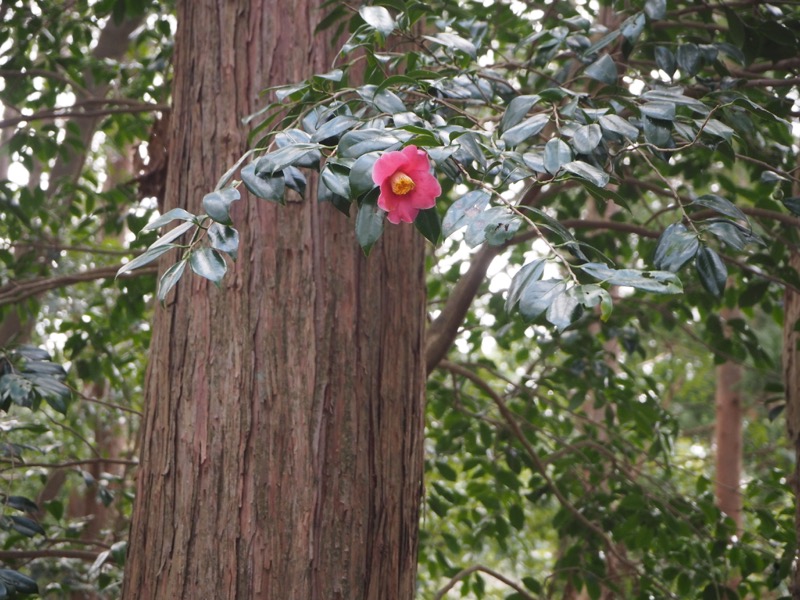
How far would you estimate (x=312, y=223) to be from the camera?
174 centimetres

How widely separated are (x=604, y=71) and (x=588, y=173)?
551mm

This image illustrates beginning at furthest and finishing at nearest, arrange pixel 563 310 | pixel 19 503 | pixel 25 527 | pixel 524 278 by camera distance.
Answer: pixel 19 503 < pixel 25 527 < pixel 524 278 < pixel 563 310

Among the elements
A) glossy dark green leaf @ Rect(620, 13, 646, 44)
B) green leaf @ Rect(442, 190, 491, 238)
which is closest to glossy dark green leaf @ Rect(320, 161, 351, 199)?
green leaf @ Rect(442, 190, 491, 238)

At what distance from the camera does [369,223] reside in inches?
44.1

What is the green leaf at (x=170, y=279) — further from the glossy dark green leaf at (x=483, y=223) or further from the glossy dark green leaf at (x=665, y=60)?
the glossy dark green leaf at (x=665, y=60)

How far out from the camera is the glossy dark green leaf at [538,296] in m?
0.97

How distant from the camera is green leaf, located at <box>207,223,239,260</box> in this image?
3.71 ft

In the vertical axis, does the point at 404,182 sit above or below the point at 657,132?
below

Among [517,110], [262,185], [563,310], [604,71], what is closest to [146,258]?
[262,185]

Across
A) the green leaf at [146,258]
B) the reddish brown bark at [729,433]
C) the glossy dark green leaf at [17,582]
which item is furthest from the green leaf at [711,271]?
the reddish brown bark at [729,433]

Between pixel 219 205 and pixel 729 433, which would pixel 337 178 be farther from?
pixel 729 433

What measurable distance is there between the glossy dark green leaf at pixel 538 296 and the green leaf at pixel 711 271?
340 millimetres

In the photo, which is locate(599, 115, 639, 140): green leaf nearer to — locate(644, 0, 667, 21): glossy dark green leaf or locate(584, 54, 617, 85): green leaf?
locate(584, 54, 617, 85): green leaf

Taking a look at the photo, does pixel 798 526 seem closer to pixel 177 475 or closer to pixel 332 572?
pixel 332 572
